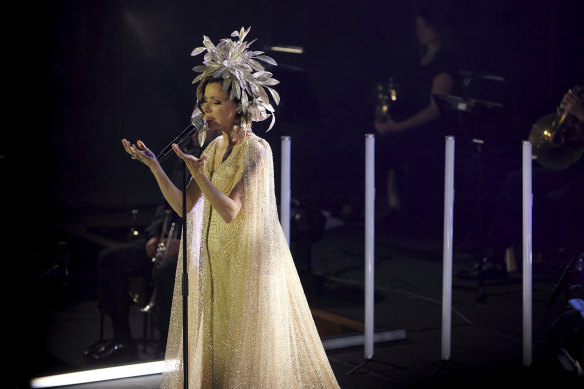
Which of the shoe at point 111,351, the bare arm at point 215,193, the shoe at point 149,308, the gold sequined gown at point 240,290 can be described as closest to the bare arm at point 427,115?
the shoe at point 149,308

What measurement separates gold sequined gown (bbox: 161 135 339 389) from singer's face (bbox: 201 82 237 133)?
0.31 ft

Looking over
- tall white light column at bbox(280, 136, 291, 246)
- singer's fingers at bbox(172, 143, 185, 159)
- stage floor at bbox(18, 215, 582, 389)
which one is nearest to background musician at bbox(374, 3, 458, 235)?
stage floor at bbox(18, 215, 582, 389)

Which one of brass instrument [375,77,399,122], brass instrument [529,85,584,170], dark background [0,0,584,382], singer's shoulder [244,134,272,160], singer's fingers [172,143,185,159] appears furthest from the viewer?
brass instrument [529,85,584,170]

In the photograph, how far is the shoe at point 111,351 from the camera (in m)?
3.67

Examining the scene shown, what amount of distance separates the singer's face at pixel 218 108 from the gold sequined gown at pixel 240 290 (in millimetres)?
95

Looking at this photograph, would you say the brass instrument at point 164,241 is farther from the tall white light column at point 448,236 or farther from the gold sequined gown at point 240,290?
the tall white light column at point 448,236

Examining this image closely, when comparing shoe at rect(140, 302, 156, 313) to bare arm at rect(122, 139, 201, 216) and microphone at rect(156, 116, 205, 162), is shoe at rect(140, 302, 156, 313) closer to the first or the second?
bare arm at rect(122, 139, 201, 216)

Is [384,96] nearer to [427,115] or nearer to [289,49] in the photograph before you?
[427,115]

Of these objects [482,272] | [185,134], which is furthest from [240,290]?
[482,272]

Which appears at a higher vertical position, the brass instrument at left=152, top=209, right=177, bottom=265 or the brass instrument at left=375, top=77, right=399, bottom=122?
the brass instrument at left=375, top=77, right=399, bottom=122

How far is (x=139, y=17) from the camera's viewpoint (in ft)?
12.0

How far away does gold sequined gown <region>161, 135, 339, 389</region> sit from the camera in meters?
2.53

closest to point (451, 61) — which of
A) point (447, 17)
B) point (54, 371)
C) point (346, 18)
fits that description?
point (447, 17)

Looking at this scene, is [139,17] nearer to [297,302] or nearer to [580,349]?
[297,302]
